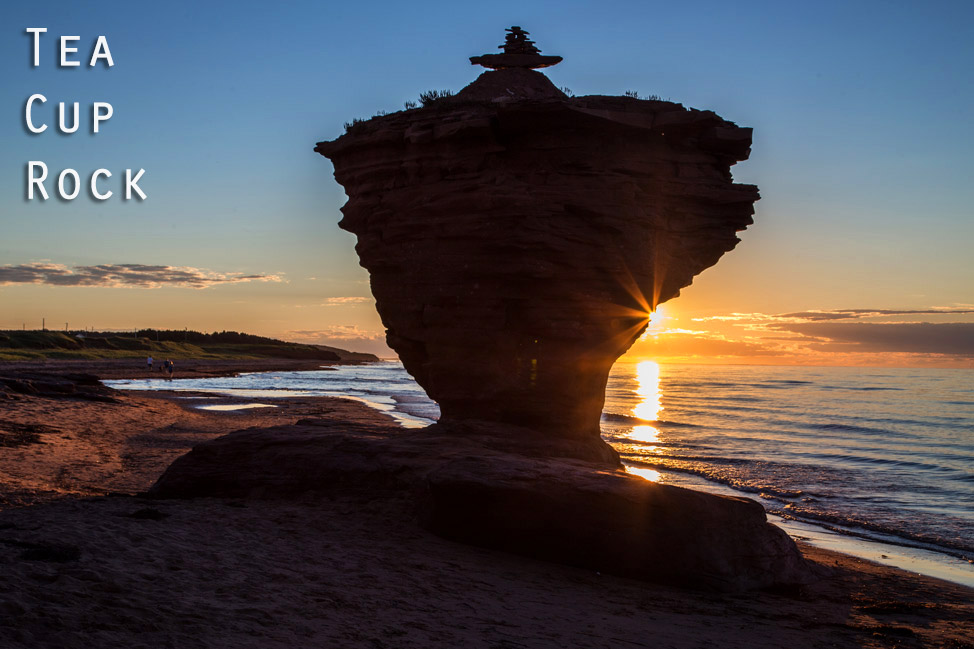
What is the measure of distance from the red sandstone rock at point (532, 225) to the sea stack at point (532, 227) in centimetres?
4

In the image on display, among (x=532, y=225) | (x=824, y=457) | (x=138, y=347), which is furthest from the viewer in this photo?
(x=138, y=347)

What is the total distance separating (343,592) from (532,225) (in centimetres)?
997

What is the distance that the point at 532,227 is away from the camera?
16469mm

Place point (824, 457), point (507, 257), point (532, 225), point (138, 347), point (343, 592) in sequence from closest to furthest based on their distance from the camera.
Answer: point (343, 592) < point (532, 225) < point (507, 257) < point (824, 457) < point (138, 347)

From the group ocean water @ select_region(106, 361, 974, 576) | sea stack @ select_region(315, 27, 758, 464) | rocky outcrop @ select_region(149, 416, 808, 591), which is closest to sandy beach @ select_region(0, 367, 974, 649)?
rocky outcrop @ select_region(149, 416, 808, 591)

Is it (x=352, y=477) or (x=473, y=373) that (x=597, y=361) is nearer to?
(x=473, y=373)

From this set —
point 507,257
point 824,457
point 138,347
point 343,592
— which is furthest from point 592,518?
point 138,347

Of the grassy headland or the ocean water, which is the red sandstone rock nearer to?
the ocean water

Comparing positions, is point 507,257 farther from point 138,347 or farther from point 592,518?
point 138,347

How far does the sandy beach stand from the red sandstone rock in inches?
230

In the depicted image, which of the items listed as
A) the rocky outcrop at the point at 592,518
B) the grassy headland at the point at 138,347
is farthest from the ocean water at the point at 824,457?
the grassy headland at the point at 138,347

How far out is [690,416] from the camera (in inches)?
1989

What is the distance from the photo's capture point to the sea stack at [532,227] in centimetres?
1656

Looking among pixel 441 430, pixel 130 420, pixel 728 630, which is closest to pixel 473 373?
pixel 441 430
